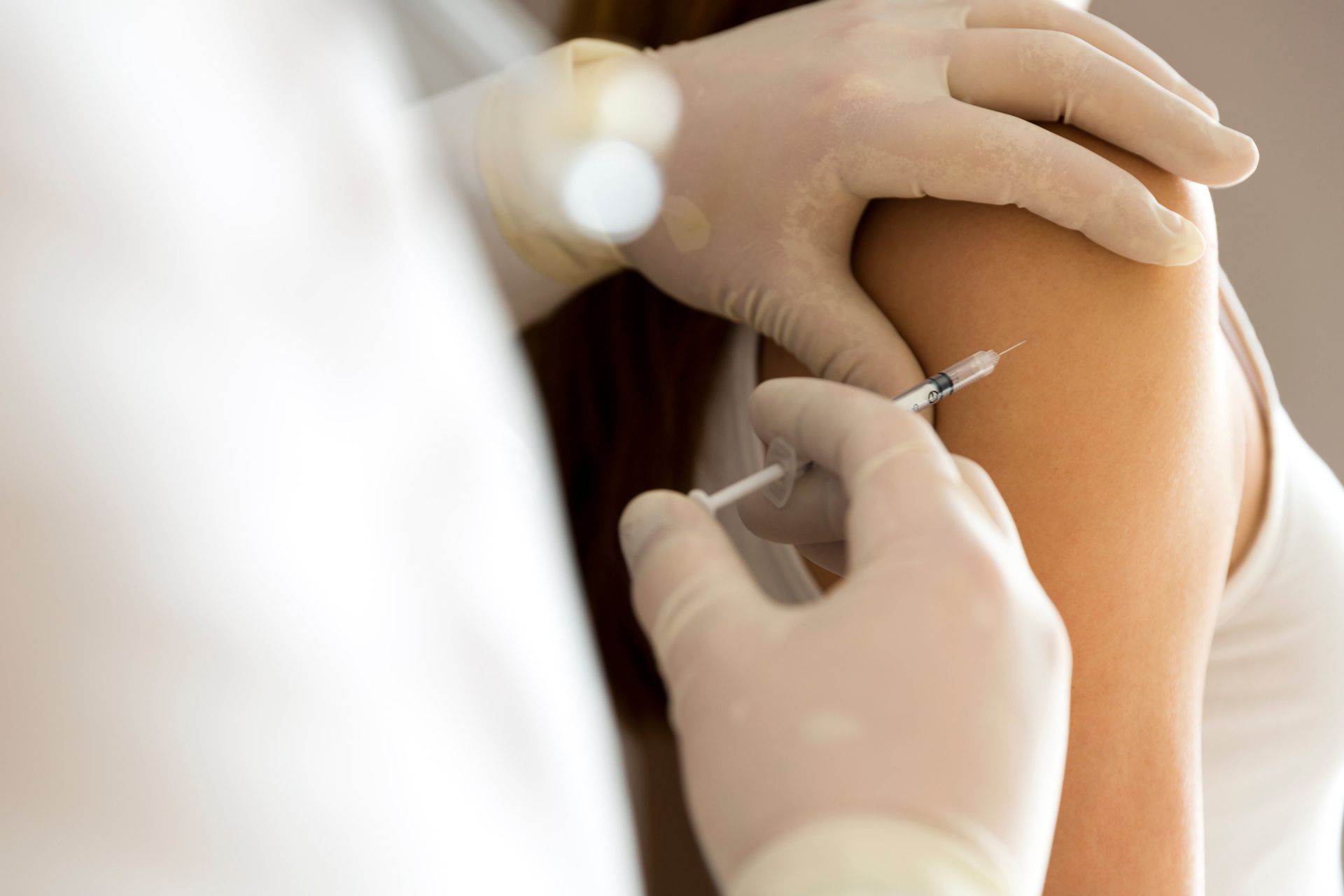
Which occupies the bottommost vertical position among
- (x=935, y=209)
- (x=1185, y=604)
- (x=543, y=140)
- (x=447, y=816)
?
(x=1185, y=604)

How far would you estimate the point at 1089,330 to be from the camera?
2.15 ft

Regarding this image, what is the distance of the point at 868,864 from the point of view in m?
0.34

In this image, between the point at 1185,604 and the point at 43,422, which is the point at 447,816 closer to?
the point at 43,422

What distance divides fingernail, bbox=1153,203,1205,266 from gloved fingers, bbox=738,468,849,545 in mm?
300

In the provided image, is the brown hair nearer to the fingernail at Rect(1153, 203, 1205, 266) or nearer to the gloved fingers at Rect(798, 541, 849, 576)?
the gloved fingers at Rect(798, 541, 849, 576)

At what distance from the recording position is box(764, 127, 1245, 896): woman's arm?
645 mm

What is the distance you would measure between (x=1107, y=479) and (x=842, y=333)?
0.73ft

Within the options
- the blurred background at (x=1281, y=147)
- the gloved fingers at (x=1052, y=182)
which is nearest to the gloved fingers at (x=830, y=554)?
the gloved fingers at (x=1052, y=182)

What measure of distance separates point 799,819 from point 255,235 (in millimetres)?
393

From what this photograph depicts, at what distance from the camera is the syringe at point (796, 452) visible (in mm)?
561

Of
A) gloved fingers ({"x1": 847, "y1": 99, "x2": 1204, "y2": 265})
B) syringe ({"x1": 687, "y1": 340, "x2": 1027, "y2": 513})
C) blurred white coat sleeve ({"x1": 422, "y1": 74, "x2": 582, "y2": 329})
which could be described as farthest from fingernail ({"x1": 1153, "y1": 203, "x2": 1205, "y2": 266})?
blurred white coat sleeve ({"x1": 422, "y1": 74, "x2": 582, "y2": 329})

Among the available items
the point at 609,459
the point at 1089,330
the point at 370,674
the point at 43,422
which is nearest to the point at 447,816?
the point at 370,674

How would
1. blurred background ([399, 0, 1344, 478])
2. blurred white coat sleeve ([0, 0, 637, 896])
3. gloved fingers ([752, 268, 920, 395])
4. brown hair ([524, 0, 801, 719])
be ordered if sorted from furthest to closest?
blurred background ([399, 0, 1344, 478]) → brown hair ([524, 0, 801, 719]) → gloved fingers ([752, 268, 920, 395]) → blurred white coat sleeve ([0, 0, 637, 896])

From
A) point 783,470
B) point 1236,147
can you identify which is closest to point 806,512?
point 783,470
